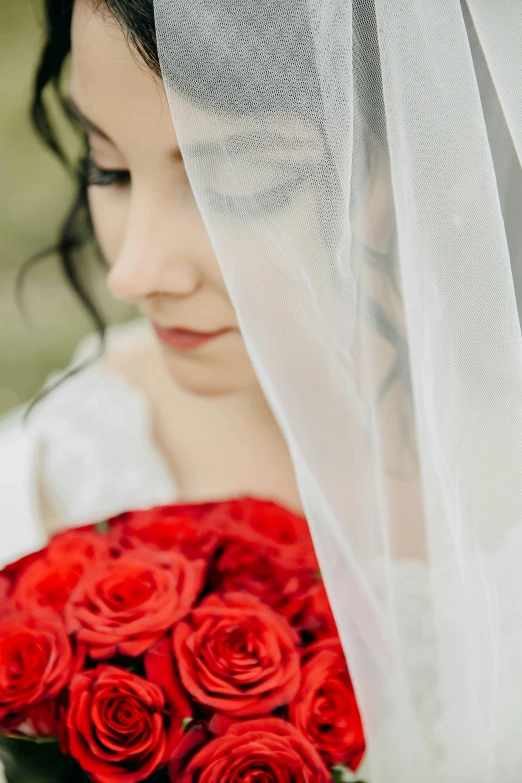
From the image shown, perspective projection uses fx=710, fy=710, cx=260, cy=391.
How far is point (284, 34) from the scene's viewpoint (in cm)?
53

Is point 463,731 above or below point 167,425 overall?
below

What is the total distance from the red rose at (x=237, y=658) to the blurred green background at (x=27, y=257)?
3.17ft

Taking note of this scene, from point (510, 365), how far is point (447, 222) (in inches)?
4.8

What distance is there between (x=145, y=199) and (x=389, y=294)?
0.27 metres

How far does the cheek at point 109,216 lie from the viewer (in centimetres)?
84

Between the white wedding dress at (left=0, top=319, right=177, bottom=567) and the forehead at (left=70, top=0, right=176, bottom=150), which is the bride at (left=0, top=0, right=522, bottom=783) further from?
the white wedding dress at (left=0, top=319, right=177, bottom=567)

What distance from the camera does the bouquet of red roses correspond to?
0.55 metres

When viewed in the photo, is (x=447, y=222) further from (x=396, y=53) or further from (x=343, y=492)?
(x=343, y=492)

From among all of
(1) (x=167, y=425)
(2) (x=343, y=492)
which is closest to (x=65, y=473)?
(1) (x=167, y=425)

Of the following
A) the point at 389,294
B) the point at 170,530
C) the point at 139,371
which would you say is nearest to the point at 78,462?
the point at 139,371

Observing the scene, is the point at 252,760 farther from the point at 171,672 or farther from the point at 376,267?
the point at 376,267

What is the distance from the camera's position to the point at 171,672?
575mm

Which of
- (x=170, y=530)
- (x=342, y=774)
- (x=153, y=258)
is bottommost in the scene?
(x=342, y=774)

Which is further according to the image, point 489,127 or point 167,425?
point 167,425
